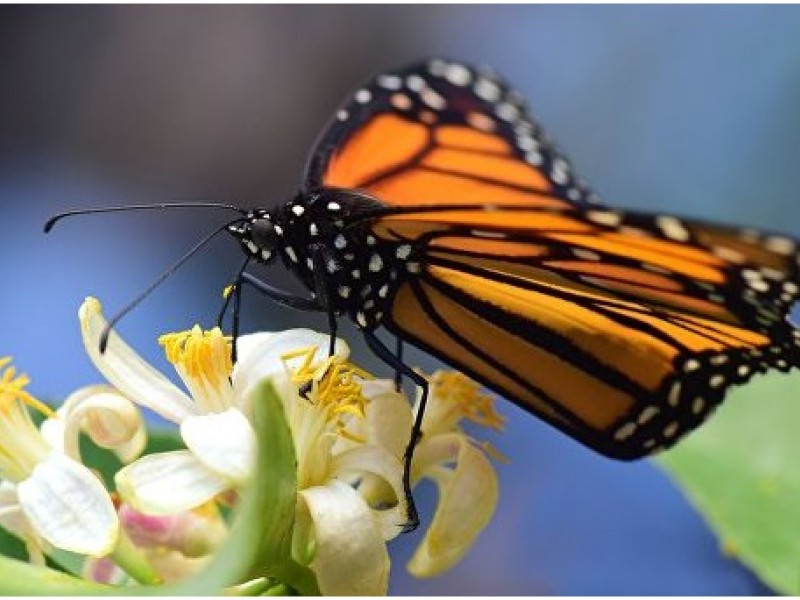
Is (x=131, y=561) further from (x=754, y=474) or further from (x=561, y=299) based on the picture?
(x=754, y=474)

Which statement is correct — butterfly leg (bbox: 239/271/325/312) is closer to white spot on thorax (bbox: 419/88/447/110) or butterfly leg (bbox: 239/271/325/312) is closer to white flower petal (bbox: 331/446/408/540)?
white flower petal (bbox: 331/446/408/540)

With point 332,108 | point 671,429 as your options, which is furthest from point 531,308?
point 332,108

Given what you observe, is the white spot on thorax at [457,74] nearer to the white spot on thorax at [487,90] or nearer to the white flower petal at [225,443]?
the white spot on thorax at [487,90]

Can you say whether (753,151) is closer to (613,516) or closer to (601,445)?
(613,516)

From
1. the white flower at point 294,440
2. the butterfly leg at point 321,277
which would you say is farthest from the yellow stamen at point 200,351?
the butterfly leg at point 321,277

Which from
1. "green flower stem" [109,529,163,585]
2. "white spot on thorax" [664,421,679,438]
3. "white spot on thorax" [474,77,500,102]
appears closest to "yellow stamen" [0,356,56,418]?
"green flower stem" [109,529,163,585]

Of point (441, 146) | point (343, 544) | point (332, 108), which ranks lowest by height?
point (332, 108)
